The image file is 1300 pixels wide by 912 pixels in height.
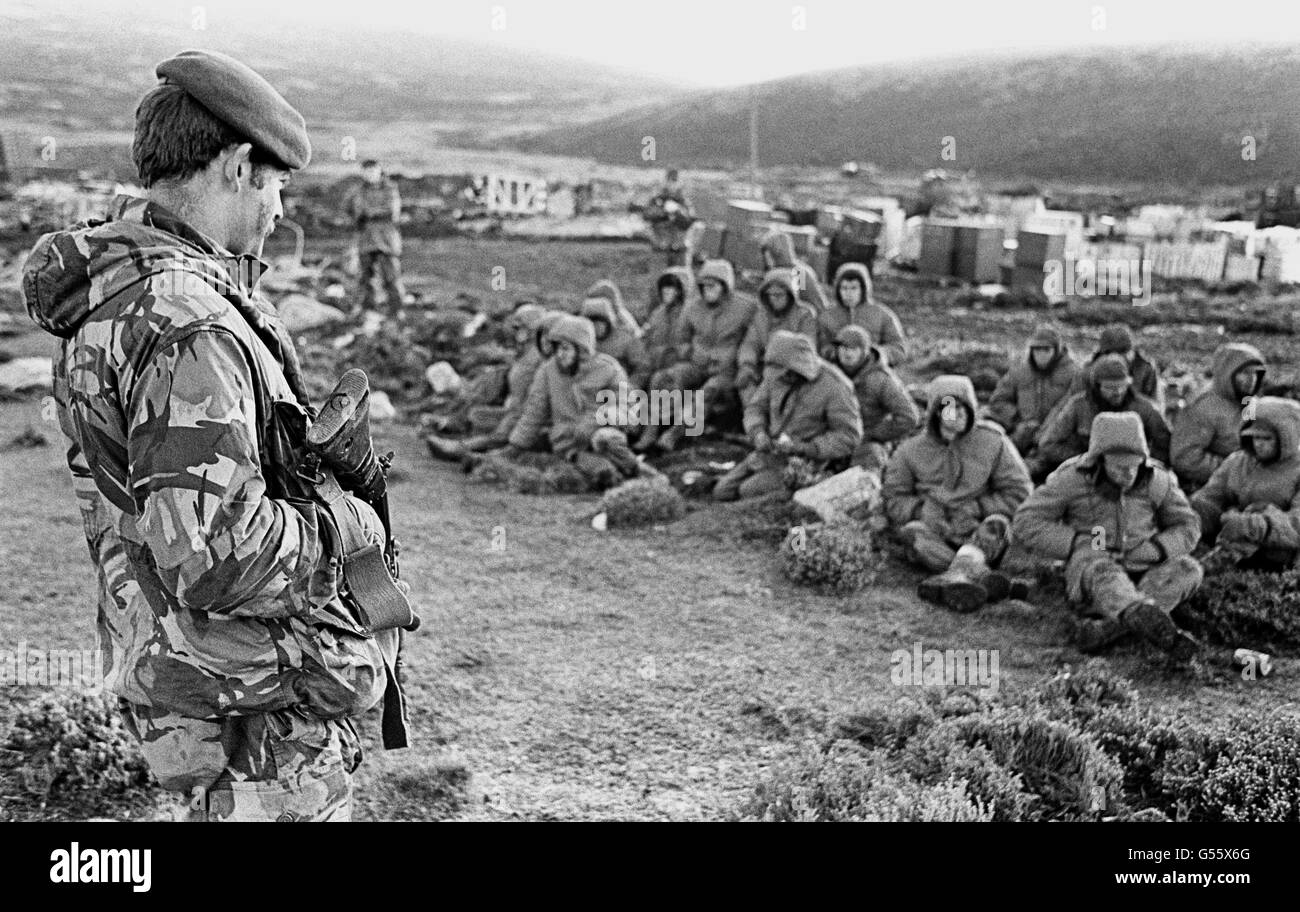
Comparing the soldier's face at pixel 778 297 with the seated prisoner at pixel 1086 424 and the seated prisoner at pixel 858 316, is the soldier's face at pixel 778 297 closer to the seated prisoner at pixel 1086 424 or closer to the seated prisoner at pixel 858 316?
the seated prisoner at pixel 858 316

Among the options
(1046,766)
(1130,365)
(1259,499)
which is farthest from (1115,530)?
(1130,365)

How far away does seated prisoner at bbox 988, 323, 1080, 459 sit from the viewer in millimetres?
11289

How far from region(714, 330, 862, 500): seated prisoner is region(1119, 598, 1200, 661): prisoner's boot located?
354 cm

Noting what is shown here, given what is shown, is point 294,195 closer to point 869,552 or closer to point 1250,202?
point 1250,202

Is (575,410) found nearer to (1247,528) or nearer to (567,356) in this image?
(567,356)

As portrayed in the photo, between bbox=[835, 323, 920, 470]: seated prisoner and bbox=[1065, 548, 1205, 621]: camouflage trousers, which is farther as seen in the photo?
bbox=[835, 323, 920, 470]: seated prisoner

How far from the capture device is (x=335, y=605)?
3.05m

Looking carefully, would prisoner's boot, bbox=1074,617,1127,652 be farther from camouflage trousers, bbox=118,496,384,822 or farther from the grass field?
camouflage trousers, bbox=118,496,384,822

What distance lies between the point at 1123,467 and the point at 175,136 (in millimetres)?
6269

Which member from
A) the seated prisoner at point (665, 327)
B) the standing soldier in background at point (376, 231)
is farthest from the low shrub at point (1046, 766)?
the standing soldier in background at point (376, 231)

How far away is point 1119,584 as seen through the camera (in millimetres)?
7242

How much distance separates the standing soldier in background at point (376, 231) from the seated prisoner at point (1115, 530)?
40.6 feet

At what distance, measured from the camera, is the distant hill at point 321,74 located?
4912 cm

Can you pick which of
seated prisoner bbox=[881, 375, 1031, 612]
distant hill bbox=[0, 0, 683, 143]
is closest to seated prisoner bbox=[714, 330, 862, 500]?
seated prisoner bbox=[881, 375, 1031, 612]
